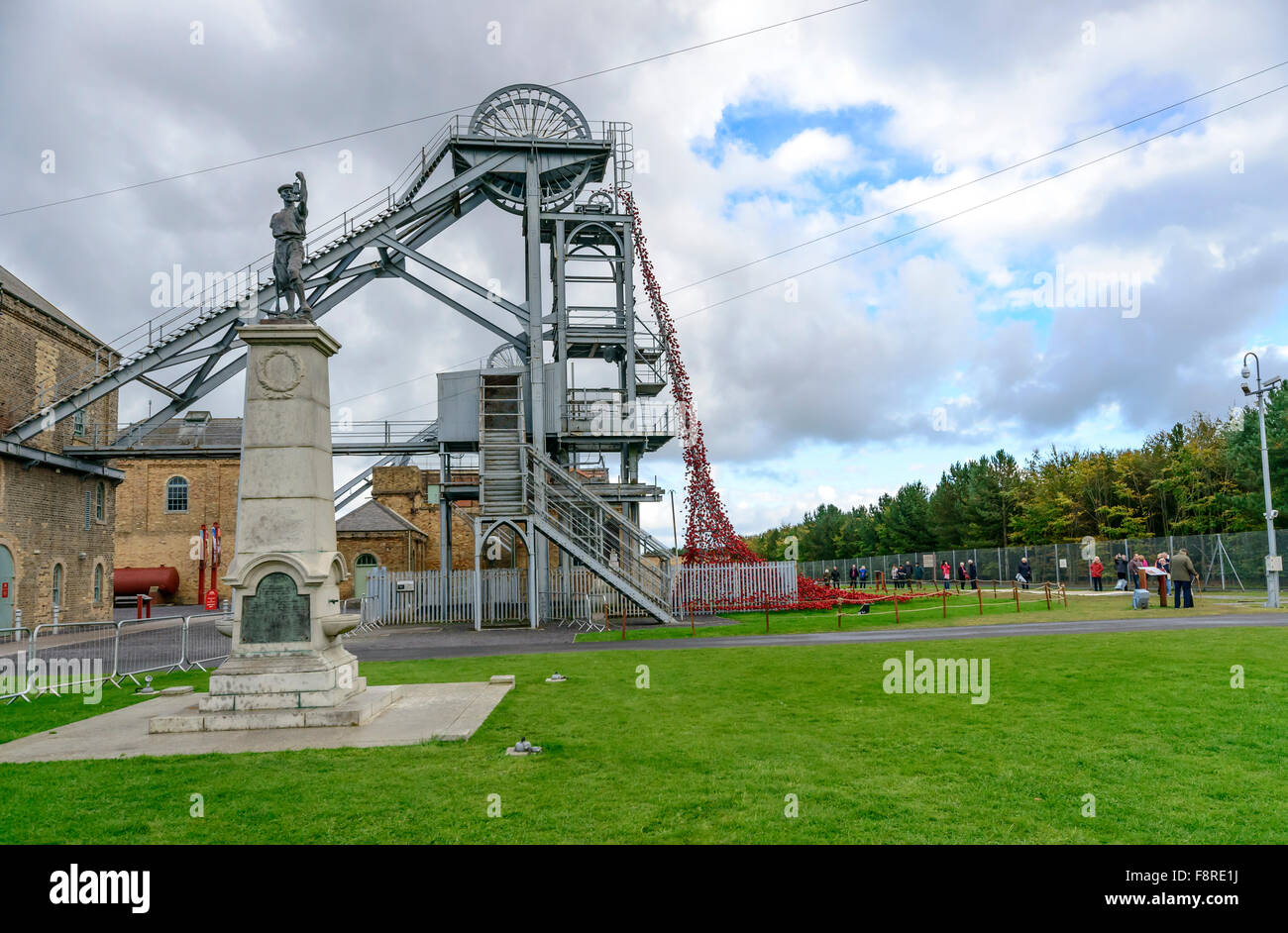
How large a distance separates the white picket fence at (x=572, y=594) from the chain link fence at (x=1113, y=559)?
56.1ft

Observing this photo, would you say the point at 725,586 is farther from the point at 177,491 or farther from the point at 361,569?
the point at 177,491

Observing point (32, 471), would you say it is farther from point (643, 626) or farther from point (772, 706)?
point (772, 706)

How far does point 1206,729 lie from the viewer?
776 centimetres

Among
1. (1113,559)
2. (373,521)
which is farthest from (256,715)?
(1113,559)

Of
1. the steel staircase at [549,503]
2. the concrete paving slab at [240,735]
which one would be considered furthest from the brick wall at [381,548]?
the concrete paving slab at [240,735]

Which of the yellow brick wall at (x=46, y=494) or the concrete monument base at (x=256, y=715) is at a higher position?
the yellow brick wall at (x=46, y=494)

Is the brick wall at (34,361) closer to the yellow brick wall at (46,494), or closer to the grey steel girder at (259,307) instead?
the yellow brick wall at (46,494)

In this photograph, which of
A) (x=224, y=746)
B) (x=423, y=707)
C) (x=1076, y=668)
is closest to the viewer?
(x=224, y=746)

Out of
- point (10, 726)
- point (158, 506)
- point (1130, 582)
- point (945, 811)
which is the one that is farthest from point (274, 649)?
point (158, 506)

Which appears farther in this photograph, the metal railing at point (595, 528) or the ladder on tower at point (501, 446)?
the ladder on tower at point (501, 446)

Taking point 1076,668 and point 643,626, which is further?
point 643,626

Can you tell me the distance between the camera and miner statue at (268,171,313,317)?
36.5 ft

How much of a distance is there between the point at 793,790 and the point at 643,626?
18.2 meters

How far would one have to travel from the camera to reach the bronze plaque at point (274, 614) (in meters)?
9.84
